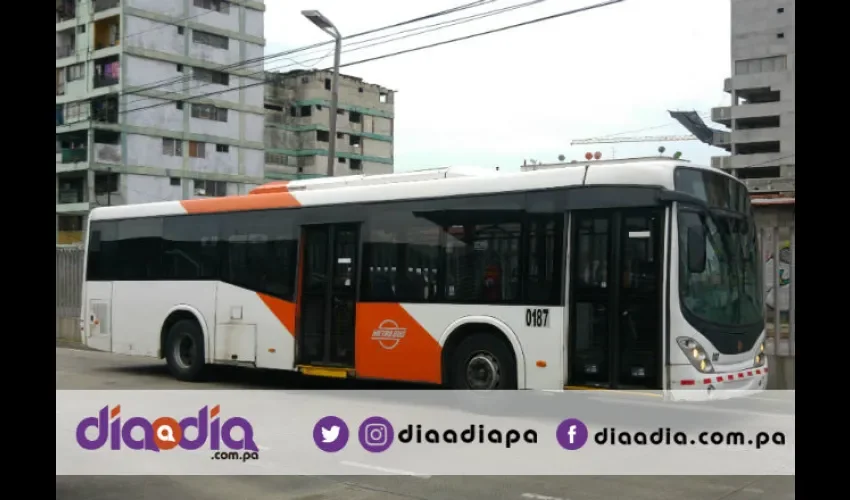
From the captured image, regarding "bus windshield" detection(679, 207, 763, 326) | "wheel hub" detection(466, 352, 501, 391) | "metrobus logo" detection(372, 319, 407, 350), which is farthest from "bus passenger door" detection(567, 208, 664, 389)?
"metrobus logo" detection(372, 319, 407, 350)

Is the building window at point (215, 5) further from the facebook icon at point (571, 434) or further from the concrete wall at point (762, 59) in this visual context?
the facebook icon at point (571, 434)

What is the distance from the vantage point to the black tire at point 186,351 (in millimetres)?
15227

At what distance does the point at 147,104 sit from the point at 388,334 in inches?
2127

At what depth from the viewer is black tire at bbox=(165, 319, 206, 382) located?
50.0ft

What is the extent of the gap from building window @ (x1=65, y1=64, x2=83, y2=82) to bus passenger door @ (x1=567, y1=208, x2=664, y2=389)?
2330 inches

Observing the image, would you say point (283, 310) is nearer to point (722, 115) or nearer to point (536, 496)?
point (536, 496)

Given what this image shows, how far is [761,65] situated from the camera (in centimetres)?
Answer: 9456

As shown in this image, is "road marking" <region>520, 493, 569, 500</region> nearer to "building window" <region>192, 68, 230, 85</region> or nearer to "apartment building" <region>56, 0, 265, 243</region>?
"apartment building" <region>56, 0, 265, 243</region>

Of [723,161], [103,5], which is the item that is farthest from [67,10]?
[723,161]

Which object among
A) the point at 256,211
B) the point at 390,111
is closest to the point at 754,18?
the point at 390,111

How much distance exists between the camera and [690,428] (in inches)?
419

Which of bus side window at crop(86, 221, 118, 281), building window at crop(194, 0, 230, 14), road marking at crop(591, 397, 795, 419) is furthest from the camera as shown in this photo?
building window at crop(194, 0, 230, 14)

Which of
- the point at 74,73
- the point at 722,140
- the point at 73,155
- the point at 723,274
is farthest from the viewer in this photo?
the point at 722,140
